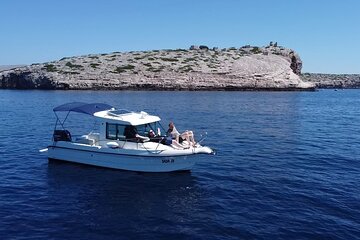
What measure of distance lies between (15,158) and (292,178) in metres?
19.5

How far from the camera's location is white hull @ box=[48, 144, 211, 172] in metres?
22.9

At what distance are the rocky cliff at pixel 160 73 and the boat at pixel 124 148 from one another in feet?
295

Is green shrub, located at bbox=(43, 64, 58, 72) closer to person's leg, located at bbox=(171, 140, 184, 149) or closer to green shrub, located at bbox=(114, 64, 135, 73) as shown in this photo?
green shrub, located at bbox=(114, 64, 135, 73)

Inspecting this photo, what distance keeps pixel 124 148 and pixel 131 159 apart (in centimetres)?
86

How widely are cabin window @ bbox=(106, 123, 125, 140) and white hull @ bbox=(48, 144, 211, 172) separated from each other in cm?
106

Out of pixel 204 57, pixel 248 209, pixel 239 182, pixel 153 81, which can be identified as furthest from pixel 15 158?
pixel 204 57

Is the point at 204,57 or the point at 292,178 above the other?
the point at 204,57

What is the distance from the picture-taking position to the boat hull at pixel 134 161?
902 inches

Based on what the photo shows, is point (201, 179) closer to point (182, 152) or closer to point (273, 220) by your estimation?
point (182, 152)

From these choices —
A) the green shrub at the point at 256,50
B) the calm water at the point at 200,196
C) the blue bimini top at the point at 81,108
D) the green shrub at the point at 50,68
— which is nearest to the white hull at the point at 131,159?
the calm water at the point at 200,196

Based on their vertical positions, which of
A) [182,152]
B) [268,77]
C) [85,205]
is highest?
[268,77]

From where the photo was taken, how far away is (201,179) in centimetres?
2248

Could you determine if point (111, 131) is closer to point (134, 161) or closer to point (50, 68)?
point (134, 161)

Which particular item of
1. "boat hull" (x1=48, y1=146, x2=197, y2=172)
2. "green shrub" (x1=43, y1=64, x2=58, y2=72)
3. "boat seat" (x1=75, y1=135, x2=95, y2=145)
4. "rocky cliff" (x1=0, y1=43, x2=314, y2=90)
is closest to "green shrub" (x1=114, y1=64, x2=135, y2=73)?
"rocky cliff" (x1=0, y1=43, x2=314, y2=90)
